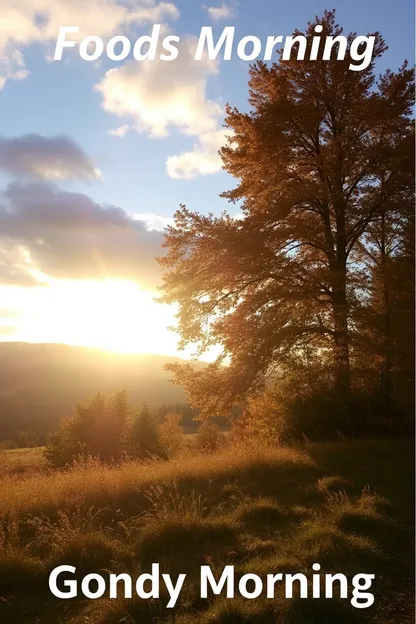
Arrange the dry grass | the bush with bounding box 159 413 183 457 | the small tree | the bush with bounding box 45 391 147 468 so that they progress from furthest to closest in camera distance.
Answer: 1. the bush with bounding box 159 413 183 457
2. the small tree
3. the bush with bounding box 45 391 147 468
4. the dry grass

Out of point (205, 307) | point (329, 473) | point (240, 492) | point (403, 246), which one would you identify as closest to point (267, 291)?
point (205, 307)

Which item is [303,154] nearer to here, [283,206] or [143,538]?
[283,206]

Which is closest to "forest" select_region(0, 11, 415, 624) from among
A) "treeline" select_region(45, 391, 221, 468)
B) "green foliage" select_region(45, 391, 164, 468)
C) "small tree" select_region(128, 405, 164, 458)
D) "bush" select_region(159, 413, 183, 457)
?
"treeline" select_region(45, 391, 221, 468)

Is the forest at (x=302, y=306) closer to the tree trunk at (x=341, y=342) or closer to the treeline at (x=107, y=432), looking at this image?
the tree trunk at (x=341, y=342)

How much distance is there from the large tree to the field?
5564 mm

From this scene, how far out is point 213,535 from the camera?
7465mm

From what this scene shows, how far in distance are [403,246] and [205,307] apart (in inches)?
301

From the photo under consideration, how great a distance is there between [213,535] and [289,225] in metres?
12.3

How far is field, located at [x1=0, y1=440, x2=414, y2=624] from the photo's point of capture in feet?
17.3

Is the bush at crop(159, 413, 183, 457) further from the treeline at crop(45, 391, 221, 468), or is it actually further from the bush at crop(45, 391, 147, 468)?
the bush at crop(45, 391, 147, 468)

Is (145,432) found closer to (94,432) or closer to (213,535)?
(94,432)

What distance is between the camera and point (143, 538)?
281 inches

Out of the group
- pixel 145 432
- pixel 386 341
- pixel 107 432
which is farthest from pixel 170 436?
pixel 386 341

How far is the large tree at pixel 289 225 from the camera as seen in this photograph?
16484 millimetres
